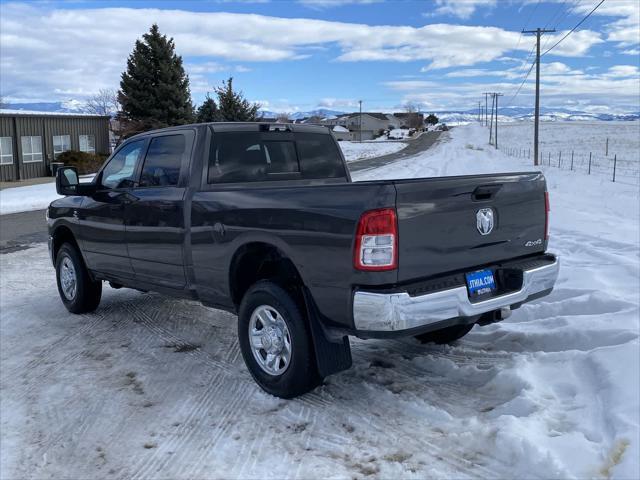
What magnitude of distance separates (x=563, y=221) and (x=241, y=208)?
8286mm

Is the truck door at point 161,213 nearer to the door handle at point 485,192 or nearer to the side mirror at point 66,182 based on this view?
the side mirror at point 66,182

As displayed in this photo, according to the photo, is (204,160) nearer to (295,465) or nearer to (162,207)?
(162,207)

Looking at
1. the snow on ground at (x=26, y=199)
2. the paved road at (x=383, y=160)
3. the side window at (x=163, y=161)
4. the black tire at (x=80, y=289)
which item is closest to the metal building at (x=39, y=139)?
the snow on ground at (x=26, y=199)

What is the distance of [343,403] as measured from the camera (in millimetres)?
4086

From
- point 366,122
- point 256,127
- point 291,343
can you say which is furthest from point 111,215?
point 366,122

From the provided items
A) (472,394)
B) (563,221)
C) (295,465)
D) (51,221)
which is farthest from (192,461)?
(563,221)

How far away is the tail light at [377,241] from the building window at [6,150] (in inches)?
1235

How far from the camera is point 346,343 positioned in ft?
13.1

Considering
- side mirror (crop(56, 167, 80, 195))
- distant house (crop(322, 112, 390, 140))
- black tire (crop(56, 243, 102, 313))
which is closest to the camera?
side mirror (crop(56, 167, 80, 195))

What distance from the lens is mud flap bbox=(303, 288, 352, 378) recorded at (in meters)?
3.88

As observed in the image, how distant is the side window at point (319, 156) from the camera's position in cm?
548

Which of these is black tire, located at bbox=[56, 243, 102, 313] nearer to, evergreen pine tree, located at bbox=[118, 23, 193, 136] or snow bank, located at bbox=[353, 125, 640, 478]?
snow bank, located at bbox=[353, 125, 640, 478]

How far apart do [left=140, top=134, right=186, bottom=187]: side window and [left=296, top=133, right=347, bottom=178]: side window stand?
1075 millimetres

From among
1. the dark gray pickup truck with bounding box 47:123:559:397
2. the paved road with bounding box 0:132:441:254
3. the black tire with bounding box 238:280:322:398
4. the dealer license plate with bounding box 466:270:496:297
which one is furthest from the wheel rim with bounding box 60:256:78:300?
the dealer license plate with bounding box 466:270:496:297
